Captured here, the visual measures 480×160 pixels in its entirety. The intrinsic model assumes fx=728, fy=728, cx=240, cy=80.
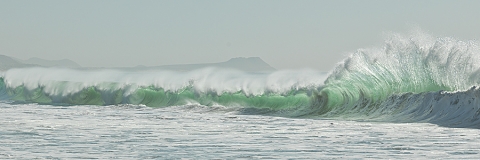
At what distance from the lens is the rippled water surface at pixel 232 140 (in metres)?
8.91

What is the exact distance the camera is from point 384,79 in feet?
65.9

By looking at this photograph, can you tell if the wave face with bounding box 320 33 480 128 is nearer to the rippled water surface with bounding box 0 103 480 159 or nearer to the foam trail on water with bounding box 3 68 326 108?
the foam trail on water with bounding box 3 68 326 108

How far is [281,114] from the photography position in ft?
61.7

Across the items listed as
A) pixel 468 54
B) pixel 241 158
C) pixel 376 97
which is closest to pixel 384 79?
pixel 376 97

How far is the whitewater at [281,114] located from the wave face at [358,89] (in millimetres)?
33

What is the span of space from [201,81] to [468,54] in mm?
11589

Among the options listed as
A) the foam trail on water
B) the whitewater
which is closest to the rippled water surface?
the whitewater

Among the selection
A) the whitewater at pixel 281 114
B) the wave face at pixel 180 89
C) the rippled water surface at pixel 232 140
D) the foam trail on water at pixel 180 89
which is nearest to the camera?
the rippled water surface at pixel 232 140

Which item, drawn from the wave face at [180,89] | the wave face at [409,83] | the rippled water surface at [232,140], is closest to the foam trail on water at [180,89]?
the wave face at [180,89]

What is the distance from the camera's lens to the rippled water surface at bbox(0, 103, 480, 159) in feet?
29.2

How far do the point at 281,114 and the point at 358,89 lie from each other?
8.89 feet

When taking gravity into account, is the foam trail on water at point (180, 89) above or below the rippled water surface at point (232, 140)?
above

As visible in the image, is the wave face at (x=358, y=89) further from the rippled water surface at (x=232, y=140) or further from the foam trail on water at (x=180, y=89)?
the rippled water surface at (x=232, y=140)

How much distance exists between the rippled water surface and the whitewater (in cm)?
2
